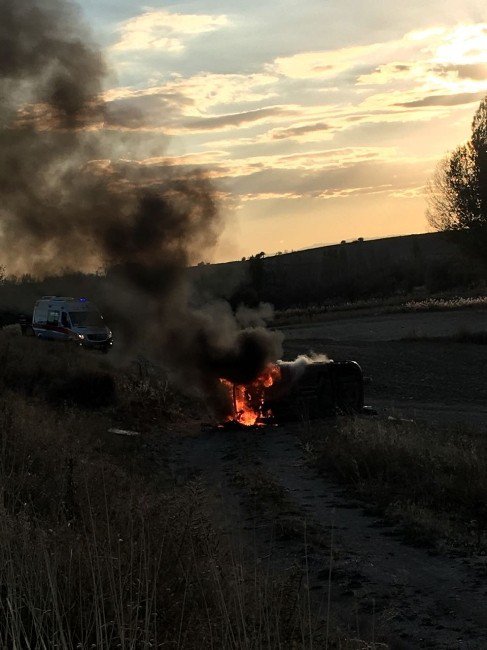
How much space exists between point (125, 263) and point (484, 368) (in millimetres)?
18030

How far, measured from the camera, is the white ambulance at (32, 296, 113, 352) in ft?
126

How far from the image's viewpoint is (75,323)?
128 feet

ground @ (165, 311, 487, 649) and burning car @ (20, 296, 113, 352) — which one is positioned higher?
burning car @ (20, 296, 113, 352)

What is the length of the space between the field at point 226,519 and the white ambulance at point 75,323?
25.9ft

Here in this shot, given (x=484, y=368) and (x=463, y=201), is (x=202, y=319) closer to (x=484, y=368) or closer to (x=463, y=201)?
(x=484, y=368)

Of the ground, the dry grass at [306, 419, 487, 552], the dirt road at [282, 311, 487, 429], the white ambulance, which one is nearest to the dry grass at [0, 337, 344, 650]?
the ground

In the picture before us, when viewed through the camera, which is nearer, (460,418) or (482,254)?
(460,418)

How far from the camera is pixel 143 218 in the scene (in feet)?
82.6

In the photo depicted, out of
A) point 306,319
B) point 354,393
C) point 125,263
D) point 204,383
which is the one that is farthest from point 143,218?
point 306,319

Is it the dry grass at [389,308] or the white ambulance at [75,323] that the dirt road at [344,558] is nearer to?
the white ambulance at [75,323]

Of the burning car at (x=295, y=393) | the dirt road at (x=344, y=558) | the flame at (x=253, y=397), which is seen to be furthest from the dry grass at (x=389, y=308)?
the dirt road at (x=344, y=558)

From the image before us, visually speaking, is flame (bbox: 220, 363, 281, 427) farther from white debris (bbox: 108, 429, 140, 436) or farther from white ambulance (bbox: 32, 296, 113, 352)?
white ambulance (bbox: 32, 296, 113, 352)

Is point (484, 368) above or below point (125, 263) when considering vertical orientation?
below

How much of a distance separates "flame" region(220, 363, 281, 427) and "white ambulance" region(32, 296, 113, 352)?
16615mm
